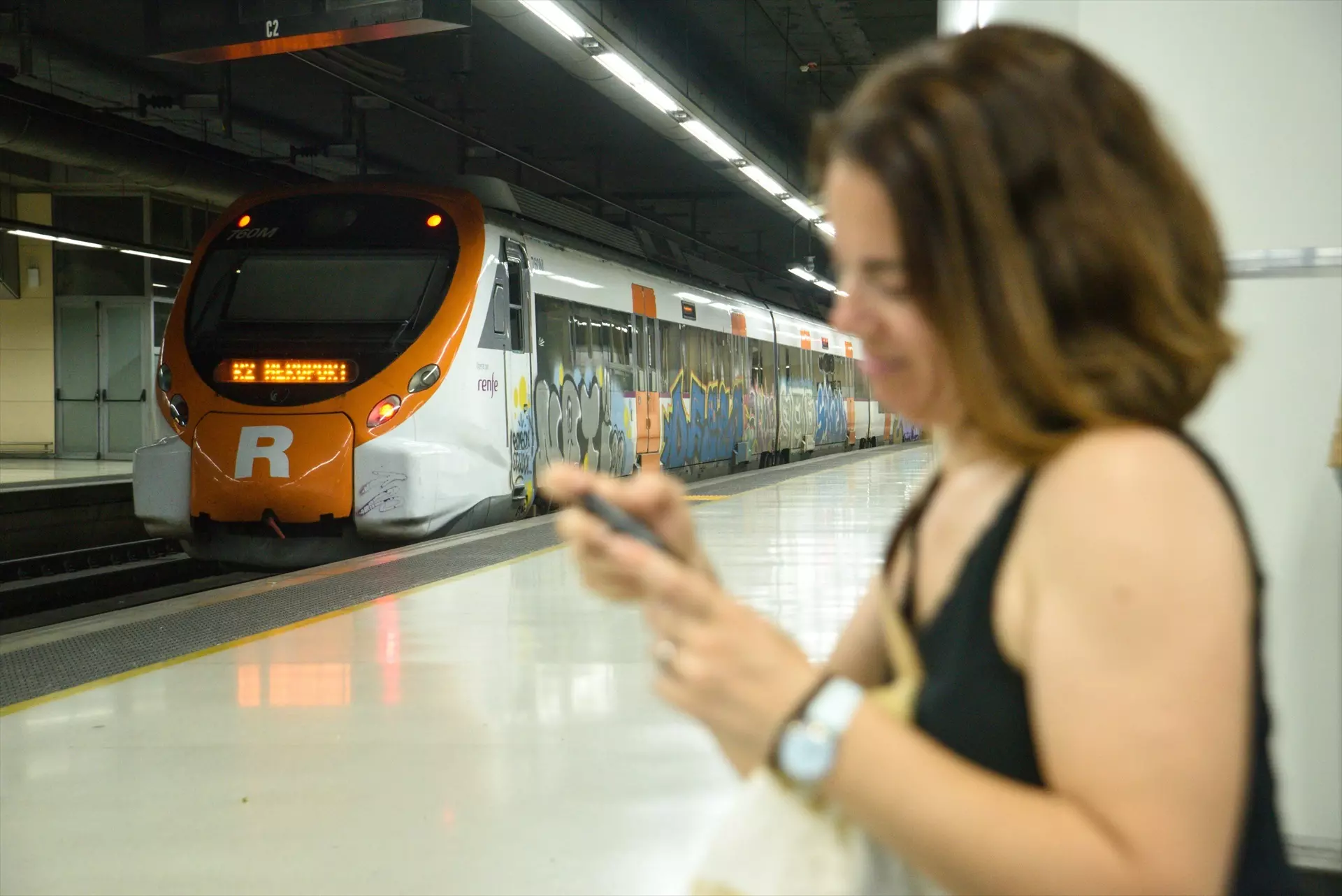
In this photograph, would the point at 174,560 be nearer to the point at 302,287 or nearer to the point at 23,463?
the point at 302,287

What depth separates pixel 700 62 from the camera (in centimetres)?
1673

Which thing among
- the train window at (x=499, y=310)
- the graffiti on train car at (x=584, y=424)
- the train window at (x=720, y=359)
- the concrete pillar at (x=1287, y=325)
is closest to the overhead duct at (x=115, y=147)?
the graffiti on train car at (x=584, y=424)

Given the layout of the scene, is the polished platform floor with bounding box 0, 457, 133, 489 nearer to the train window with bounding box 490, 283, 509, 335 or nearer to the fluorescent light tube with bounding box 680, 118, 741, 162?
the train window with bounding box 490, 283, 509, 335

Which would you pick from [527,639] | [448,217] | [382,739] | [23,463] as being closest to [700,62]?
[448,217]

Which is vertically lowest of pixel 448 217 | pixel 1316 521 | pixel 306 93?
pixel 1316 521

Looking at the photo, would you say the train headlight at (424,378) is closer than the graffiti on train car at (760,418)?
Yes

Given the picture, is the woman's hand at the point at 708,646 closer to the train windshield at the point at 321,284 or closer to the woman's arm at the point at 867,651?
the woman's arm at the point at 867,651

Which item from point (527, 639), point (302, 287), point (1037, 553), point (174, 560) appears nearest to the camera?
point (1037, 553)

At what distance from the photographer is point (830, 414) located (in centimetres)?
2388

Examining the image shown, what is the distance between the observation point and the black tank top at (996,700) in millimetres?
825

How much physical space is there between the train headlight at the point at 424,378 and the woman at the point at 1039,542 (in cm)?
775

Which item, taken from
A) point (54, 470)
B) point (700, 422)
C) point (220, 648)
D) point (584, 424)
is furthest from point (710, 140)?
point (54, 470)

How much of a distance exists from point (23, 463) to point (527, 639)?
1640 centimetres

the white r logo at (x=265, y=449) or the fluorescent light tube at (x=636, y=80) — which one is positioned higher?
the fluorescent light tube at (x=636, y=80)
